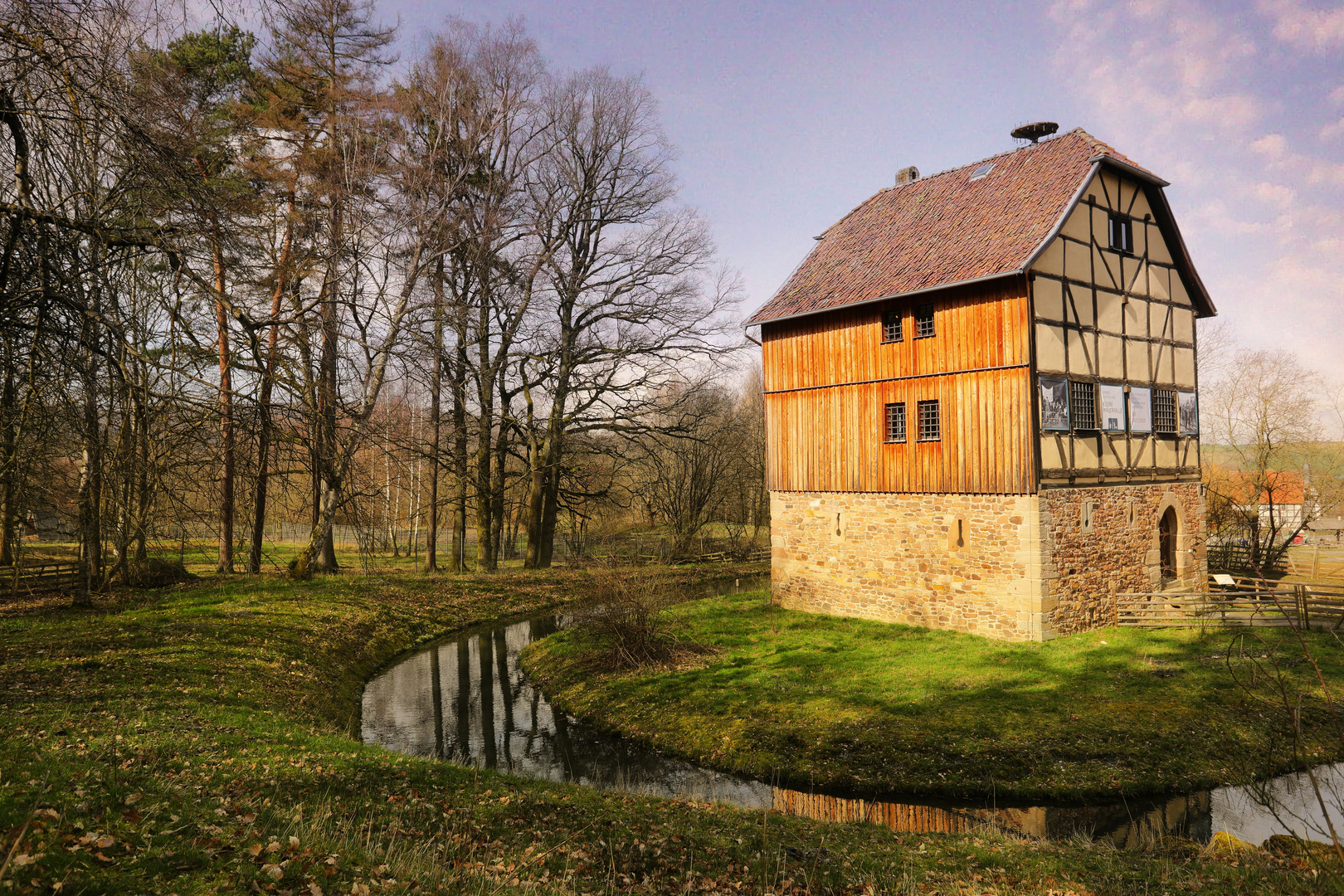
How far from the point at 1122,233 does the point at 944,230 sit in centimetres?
392

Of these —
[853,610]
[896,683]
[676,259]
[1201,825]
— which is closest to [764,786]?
[896,683]

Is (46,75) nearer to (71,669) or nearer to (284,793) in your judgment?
(284,793)

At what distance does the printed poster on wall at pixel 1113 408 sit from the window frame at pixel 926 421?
11.8 feet

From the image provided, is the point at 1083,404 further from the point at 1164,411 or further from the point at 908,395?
the point at 1164,411

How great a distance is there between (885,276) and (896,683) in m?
9.07

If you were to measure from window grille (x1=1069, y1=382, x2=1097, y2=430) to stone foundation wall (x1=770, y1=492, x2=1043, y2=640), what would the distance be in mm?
2527

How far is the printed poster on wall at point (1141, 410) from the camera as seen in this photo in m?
16.9

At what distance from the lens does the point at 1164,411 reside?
1784 cm

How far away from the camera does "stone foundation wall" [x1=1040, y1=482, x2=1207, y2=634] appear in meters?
14.7

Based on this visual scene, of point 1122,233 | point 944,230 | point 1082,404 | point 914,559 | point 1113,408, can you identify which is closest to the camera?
point 1082,404

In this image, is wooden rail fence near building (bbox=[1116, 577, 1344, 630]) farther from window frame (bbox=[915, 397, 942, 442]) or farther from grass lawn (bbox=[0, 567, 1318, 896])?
grass lawn (bbox=[0, 567, 1318, 896])

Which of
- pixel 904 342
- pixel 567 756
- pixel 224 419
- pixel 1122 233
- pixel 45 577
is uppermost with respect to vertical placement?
pixel 1122 233

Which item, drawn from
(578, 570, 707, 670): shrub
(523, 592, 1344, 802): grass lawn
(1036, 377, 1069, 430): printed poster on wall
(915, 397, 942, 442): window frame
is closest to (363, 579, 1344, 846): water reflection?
(523, 592, 1344, 802): grass lawn

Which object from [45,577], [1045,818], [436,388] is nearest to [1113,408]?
[1045,818]
